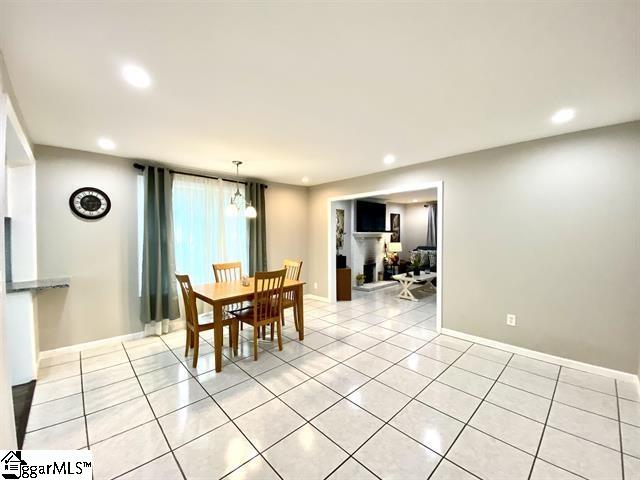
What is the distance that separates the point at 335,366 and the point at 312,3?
2944 millimetres

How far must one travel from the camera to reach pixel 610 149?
2.57m

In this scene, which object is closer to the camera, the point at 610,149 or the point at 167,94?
the point at 167,94

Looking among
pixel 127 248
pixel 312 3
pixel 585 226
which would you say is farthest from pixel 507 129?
pixel 127 248

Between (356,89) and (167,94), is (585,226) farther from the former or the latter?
(167,94)

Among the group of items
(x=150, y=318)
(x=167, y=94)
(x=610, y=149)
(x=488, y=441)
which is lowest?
(x=488, y=441)

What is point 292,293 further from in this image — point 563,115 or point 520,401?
point 563,115

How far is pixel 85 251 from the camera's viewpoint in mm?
3312

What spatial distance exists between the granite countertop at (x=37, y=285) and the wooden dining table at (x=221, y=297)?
134cm

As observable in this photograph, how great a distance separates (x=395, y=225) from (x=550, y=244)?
19.4 feet

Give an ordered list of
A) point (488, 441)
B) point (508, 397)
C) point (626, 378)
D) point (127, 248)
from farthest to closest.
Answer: point (127, 248)
point (626, 378)
point (508, 397)
point (488, 441)

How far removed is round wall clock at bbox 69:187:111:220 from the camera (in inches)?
128

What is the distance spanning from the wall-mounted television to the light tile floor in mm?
4128

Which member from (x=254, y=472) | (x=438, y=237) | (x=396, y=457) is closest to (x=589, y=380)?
(x=438, y=237)

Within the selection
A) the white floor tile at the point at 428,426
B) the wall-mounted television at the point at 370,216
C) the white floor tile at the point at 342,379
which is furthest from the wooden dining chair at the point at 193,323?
the wall-mounted television at the point at 370,216
